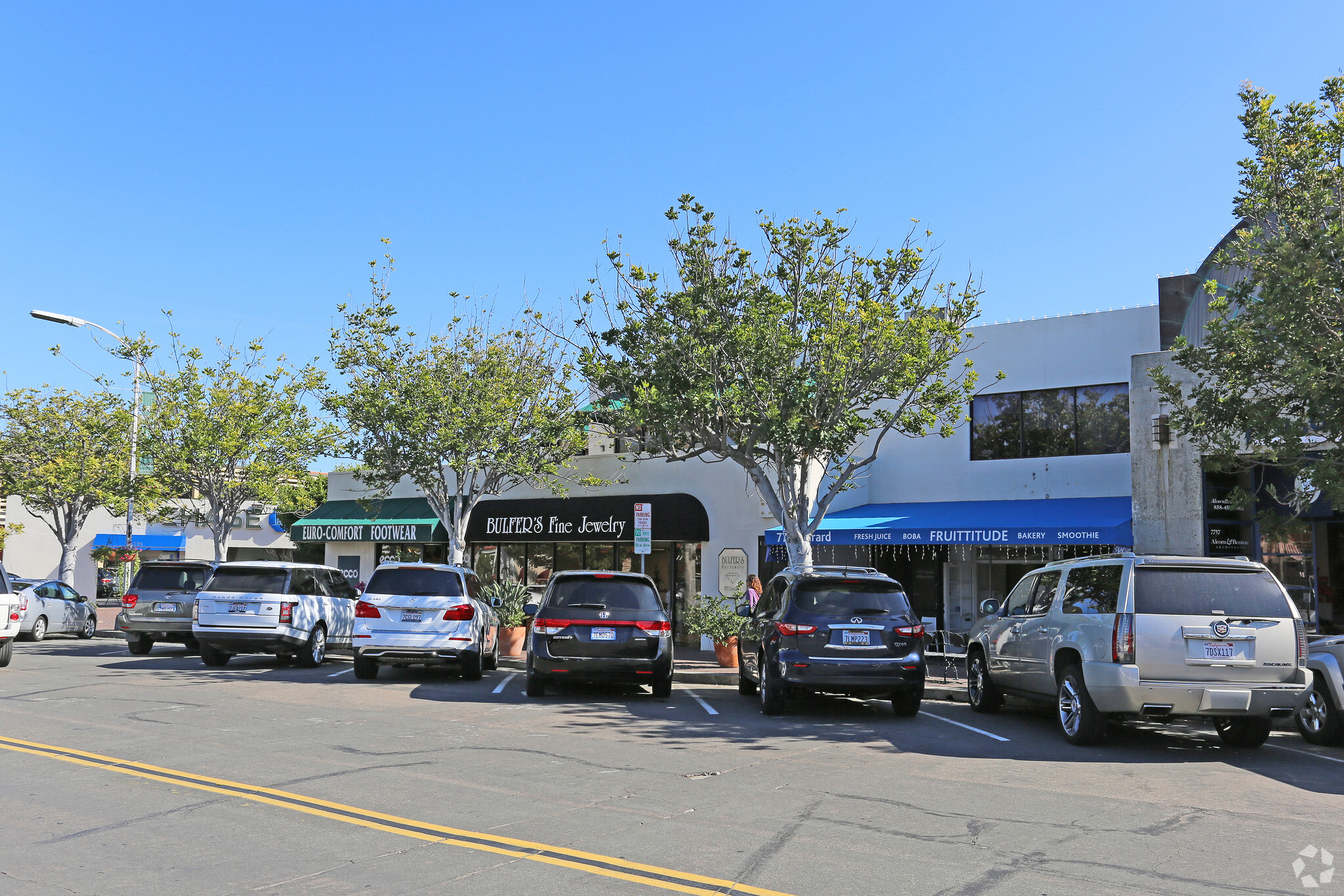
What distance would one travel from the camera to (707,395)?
1644 centimetres

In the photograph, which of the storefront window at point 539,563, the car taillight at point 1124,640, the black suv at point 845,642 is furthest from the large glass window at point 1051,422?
the car taillight at point 1124,640

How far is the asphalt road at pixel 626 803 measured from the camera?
19.0 ft

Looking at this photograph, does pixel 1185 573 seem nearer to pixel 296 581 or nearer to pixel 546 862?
pixel 546 862

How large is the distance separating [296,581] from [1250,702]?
14473mm

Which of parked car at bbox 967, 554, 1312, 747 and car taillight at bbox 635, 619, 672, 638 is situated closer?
parked car at bbox 967, 554, 1312, 747

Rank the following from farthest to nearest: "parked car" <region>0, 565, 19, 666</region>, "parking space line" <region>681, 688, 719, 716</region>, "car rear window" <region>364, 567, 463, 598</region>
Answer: "parked car" <region>0, 565, 19, 666</region> < "car rear window" <region>364, 567, 463, 598</region> < "parking space line" <region>681, 688, 719, 716</region>

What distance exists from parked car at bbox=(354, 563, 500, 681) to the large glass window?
10990mm

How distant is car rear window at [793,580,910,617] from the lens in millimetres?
12539

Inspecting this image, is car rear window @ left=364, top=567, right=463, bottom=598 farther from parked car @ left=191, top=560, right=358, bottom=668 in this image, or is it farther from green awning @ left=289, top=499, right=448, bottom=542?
green awning @ left=289, top=499, right=448, bottom=542

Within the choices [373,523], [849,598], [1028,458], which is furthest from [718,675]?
[373,523]

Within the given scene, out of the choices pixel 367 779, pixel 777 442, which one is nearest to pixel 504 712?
pixel 367 779

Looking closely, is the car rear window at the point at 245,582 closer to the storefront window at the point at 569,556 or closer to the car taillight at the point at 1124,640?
the storefront window at the point at 569,556

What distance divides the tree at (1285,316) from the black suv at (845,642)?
16.8ft

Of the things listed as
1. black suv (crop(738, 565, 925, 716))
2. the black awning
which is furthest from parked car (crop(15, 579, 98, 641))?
black suv (crop(738, 565, 925, 716))
